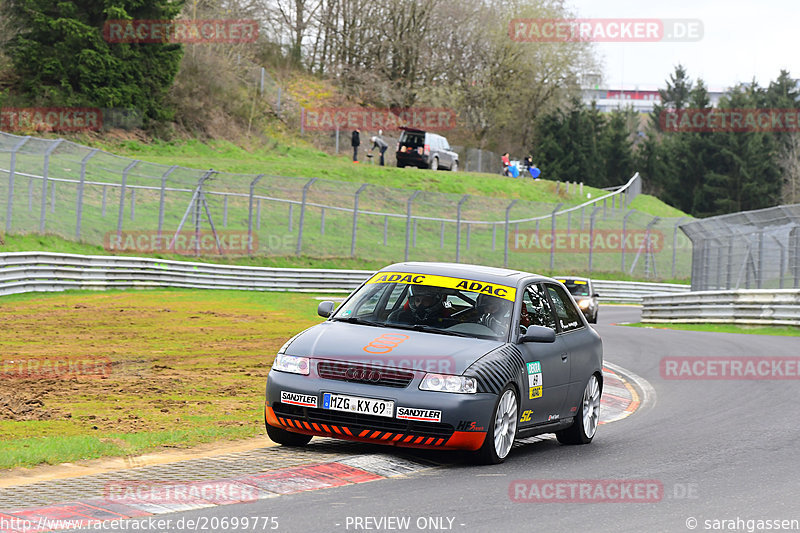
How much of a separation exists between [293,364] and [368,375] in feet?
2.01

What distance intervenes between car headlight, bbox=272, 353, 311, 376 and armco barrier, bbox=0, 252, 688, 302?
16.2 m

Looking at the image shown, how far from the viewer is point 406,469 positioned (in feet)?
25.4

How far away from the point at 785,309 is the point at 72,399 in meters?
19.7

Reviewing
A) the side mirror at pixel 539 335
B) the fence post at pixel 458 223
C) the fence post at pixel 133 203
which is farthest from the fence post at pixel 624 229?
the side mirror at pixel 539 335

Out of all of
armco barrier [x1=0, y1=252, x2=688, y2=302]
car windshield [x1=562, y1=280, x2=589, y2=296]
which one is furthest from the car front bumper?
car windshield [x1=562, y1=280, x2=589, y2=296]

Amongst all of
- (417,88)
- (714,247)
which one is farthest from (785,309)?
(417,88)

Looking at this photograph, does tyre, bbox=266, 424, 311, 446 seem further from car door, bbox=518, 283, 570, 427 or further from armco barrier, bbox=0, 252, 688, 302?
armco barrier, bbox=0, 252, 688, 302

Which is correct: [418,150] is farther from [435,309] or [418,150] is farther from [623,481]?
[623,481]

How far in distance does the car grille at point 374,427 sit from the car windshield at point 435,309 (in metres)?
1.04

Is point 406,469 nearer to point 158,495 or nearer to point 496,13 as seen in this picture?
point 158,495

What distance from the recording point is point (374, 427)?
7.86 meters

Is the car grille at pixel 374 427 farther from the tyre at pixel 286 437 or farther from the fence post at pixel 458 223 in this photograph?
the fence post at pixel 458 223

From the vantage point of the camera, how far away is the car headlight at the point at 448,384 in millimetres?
7867

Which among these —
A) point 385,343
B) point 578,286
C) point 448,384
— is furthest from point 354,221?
point 448,384
